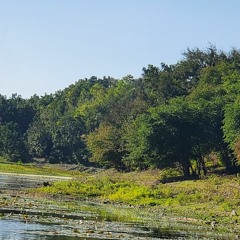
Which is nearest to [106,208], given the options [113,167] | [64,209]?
[64,209]

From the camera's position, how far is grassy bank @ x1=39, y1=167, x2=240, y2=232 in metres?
47.3

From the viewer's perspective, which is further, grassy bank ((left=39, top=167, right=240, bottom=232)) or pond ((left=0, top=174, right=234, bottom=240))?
grassy bank ((left=39, top=167, right=240, bottom=232))

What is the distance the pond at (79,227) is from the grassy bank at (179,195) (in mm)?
3669

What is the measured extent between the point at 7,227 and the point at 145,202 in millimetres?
25140

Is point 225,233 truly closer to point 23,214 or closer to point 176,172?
point 23,214

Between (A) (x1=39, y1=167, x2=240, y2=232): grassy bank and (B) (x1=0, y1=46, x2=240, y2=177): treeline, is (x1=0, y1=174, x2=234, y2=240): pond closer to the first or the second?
(A) (x1=39, y1=167, x2=240, y2=232): grassy bank

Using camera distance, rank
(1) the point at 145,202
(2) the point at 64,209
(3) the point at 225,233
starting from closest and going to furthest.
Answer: (3) the point at 225,233 → (2) the point at 64,209 → (1) the point at 145,202

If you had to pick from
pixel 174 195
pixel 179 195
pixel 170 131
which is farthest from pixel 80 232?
pixel 170 131

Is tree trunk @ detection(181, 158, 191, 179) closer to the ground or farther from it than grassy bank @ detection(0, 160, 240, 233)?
farther from it

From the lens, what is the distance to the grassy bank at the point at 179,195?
47.3m

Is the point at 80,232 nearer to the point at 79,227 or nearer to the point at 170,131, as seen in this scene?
the point at 79,227

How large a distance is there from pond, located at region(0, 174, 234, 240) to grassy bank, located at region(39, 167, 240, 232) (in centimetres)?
367

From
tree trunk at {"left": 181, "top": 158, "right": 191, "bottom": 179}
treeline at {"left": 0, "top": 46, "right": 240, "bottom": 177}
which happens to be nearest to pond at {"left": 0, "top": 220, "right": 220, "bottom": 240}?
treeline at {"left": 0, "top": 46, "right": 240, "bottom": 177}

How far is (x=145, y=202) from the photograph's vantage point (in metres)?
58.7
